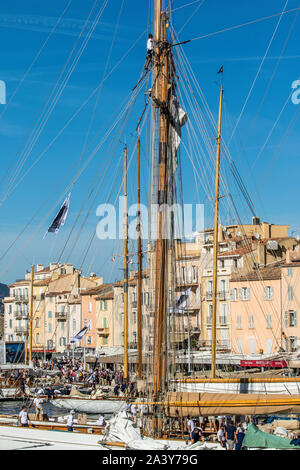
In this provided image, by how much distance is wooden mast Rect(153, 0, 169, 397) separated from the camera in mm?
25558

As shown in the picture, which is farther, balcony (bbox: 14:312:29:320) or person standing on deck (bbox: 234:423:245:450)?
balcony (bbox: 14:312:29:320)

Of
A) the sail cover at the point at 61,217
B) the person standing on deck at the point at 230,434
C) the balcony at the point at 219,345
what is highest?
the sail cover at the point at 61,217

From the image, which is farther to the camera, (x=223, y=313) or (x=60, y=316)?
(x=60, y=316)

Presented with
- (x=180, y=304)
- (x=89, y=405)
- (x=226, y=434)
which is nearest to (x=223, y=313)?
(x=180, y=304)

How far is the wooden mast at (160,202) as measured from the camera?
1006 inches

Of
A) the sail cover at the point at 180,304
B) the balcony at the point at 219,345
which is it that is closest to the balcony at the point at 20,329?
the balcony at the point at 219,345

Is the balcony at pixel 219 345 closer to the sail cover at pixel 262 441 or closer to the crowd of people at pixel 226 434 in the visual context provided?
the crowd of people at pixel 226 434

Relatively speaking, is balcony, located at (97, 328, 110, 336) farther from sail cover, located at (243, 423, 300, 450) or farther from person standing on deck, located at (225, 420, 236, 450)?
sail cover, located at (243, 423, 300, 450)

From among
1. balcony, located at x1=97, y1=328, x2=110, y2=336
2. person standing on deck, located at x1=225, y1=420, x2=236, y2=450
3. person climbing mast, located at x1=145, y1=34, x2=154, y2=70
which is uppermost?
person climbing mast, located at x1=145, y1=34, x2=154, y2=70

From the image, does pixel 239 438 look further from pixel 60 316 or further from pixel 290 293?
pixel 60 316

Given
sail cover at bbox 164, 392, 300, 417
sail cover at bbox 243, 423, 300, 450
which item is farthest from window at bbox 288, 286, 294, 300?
sail cover at bbox 243, 423, 300, 450

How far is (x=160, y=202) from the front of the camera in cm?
2664
